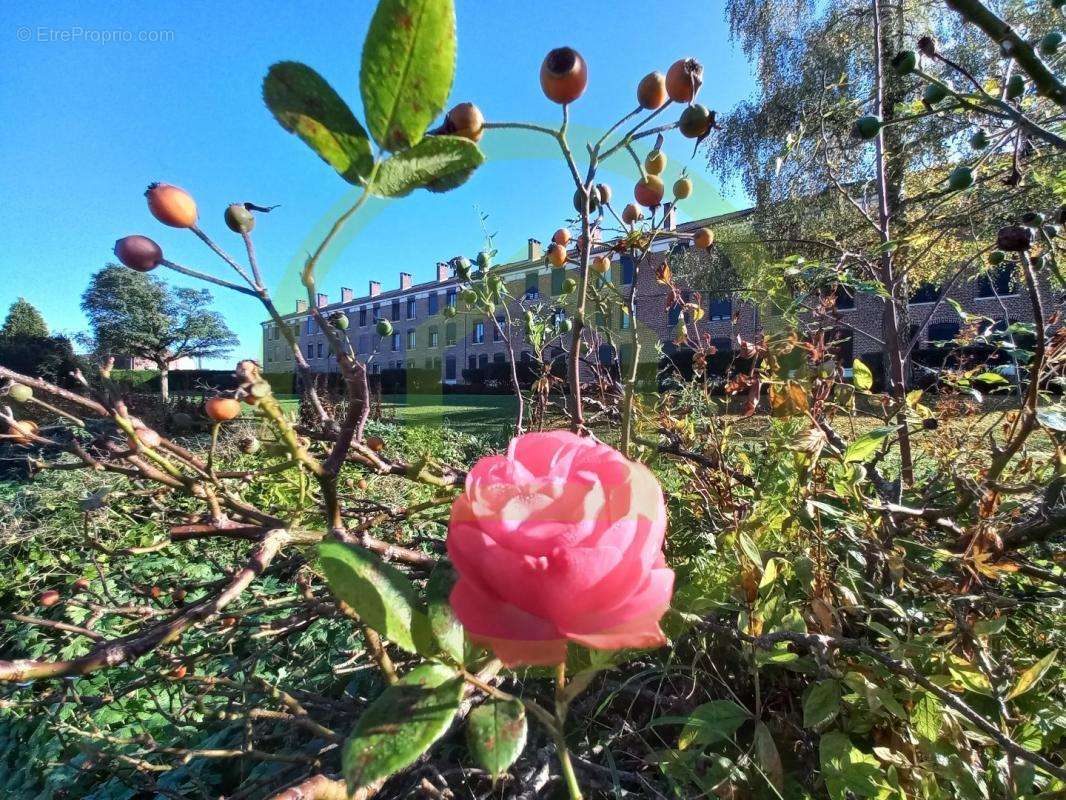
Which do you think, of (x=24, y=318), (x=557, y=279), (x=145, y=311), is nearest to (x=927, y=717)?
(x=557, y=279)

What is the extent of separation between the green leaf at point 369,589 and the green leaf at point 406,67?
23 cm

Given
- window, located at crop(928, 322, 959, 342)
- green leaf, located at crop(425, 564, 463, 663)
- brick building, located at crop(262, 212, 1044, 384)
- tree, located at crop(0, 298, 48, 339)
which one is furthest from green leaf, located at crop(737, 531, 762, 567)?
tree, located at crop(0, 298, 48, 339)

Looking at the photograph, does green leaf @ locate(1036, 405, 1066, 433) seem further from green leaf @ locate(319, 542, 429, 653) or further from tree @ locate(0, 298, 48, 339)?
tree @ locate(0, 298, 48, 339)

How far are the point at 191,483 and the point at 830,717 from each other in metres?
0.68

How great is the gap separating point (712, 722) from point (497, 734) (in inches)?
16.4

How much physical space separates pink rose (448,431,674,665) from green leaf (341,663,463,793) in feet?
0.14

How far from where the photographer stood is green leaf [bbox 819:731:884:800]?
50 centimetres

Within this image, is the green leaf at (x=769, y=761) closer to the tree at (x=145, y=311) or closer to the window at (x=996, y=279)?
the window at (x=996, y=279)

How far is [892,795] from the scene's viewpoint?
1.70ft

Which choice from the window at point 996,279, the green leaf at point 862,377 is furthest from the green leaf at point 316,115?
the window at point 996,279

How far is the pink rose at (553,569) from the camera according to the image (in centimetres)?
25

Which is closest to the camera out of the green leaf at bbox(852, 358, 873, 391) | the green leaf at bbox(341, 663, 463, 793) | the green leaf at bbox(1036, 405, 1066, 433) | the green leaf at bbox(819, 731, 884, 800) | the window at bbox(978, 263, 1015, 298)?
the green leaf at bbox(341, 663, 463, 793)

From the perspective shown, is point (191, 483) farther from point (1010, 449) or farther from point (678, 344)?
point (678, 344)

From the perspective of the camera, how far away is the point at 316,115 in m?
0.30
